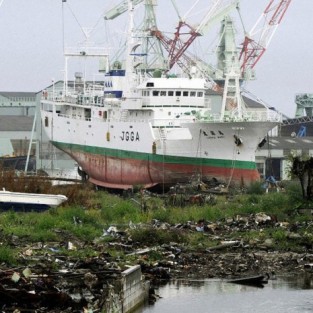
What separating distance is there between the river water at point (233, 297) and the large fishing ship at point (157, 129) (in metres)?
33.0

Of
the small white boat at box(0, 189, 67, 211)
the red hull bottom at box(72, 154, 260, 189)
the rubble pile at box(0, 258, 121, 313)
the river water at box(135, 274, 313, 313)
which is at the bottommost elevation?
the river water at box(135, 274, 313, 313)

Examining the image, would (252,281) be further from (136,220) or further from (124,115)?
(124,115)

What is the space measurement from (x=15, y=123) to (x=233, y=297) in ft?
224

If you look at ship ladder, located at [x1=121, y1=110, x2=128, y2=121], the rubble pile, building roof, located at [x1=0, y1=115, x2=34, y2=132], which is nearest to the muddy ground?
the rubble pile

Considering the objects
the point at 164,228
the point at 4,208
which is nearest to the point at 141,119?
the point at 4,208

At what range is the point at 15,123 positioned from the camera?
94.8 metres

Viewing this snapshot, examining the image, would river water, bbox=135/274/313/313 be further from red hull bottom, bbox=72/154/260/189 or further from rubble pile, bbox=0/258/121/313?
red hull bottom, bbox=72/154/260/189

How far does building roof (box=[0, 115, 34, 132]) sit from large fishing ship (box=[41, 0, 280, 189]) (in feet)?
63.9

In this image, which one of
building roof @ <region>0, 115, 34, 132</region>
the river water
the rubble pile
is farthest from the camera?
building roof @ <region>0, 115, 34, 132</region>

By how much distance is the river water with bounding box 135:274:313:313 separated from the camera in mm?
26578

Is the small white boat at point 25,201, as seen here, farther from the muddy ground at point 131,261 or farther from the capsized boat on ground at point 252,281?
the capsized boat on ground at point 252,281

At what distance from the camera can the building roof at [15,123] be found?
93188mm

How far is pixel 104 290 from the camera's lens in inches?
949

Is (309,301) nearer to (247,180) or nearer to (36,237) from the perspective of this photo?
(36,237)
